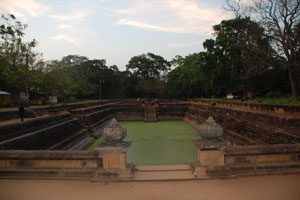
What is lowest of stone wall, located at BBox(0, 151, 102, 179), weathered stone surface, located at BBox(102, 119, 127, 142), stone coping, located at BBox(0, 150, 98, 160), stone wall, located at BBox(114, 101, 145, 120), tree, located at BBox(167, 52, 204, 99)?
stone wall, located at BBox(114, 101, 145, 120)

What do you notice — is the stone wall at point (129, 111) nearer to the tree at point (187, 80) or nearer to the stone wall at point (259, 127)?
the tree at point (187, 80)

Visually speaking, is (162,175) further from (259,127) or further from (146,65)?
(146,65)

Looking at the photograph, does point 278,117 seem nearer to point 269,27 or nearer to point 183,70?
point 269,27

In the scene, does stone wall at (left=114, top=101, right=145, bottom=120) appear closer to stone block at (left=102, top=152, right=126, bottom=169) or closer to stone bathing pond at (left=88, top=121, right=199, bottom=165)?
stone bathing pond at (left=88, top=121, right=199, bottom=165)

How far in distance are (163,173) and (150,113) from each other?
27.0m

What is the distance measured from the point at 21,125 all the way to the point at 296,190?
9.45 m

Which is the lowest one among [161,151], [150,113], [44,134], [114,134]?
[161,151]

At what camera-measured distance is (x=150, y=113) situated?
33219 mm

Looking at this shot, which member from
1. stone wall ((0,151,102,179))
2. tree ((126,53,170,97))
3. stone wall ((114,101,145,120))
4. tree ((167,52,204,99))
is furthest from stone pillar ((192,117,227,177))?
tree ((126,53,170,97))

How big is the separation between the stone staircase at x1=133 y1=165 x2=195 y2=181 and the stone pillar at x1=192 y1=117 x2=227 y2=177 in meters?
0.25

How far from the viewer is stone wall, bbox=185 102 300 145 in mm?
10039

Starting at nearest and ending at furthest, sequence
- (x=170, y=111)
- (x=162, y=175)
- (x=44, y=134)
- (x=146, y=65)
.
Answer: (x=162, y=175) → (x=44, y=134) → (x=170, y=111) → (x=146, y=65)

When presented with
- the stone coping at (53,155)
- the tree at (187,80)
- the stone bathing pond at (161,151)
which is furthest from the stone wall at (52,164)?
the tree at (187,80)

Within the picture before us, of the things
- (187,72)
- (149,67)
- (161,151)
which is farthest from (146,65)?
(161,151)
